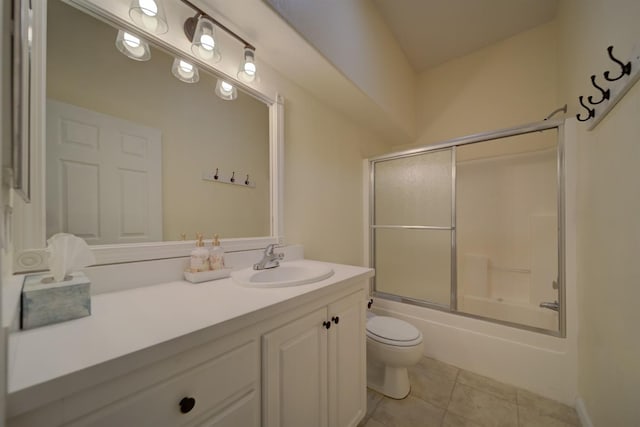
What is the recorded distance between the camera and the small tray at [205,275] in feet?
3.38

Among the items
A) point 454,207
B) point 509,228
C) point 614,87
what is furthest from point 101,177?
point 509,228

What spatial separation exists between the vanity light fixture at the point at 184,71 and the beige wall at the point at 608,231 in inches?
69.5

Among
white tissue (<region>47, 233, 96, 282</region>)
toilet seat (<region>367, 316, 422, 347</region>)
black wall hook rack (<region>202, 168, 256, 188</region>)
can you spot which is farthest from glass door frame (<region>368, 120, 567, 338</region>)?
white tissue (<region>47, 233, 96, 282</region>)

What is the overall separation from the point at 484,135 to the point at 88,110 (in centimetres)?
231

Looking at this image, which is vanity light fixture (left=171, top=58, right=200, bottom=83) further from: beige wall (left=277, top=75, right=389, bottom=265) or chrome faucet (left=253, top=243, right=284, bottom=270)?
chrome faucet (left=253, top=243, right=284, bottom=270)

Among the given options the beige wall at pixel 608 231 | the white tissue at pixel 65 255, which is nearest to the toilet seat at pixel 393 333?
the beige wall at pixel 608 231

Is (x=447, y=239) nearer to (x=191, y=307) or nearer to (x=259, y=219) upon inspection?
(x=259, y=219)

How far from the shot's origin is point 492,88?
234 centimetres

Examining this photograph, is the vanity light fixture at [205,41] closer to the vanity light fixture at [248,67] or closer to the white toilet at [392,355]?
the vanity light fixture at [248,67]

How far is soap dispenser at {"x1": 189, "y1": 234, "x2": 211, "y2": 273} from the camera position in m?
1.07

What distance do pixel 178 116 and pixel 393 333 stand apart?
176 cm

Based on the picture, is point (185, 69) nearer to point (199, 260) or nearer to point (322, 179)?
point (199, 260)

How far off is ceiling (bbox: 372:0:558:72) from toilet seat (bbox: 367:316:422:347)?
2.47 m

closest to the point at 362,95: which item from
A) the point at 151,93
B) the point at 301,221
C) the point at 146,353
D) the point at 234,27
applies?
the point at 234,27
